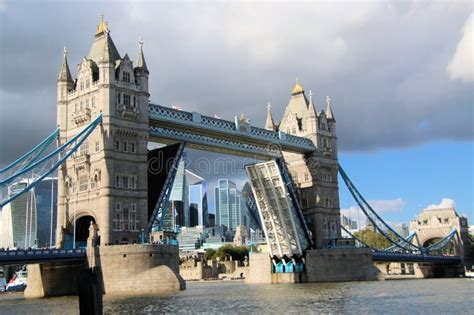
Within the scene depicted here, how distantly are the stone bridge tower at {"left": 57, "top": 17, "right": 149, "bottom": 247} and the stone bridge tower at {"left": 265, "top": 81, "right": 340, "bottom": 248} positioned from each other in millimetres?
31723

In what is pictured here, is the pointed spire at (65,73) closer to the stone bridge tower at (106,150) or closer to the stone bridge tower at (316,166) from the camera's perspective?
the stone bridge tower at (106,150)

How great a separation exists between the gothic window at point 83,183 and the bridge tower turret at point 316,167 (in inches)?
1445

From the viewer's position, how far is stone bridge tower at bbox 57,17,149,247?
66625 mm

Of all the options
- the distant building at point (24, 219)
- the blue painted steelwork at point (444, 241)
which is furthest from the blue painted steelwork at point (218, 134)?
the distant building at point (24, 219)

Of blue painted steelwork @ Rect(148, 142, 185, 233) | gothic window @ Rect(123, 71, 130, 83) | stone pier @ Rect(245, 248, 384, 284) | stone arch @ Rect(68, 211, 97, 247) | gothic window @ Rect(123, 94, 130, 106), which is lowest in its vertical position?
stone pier @ Rect(245, 248, 384, 284)

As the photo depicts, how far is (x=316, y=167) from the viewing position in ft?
311

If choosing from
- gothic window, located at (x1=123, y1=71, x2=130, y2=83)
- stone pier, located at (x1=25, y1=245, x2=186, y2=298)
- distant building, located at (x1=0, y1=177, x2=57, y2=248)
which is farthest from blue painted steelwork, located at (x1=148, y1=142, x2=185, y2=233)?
distant building, located at (x1=0, y1=177, x2=57, y2=248)

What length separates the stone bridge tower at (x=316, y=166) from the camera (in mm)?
94000

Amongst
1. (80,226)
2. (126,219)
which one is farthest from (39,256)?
(80,226)

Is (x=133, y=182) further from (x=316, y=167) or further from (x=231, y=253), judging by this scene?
(x=231, y=253)

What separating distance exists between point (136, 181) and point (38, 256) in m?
14.3

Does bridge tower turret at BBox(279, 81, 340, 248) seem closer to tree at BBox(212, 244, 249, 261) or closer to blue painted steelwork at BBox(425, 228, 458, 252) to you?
blue painted steelwork at BBox(425, 228, 458, 252)

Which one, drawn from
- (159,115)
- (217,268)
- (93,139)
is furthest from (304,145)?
(217,268)

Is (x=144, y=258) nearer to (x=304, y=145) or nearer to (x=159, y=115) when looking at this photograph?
(x=159, y=115)
